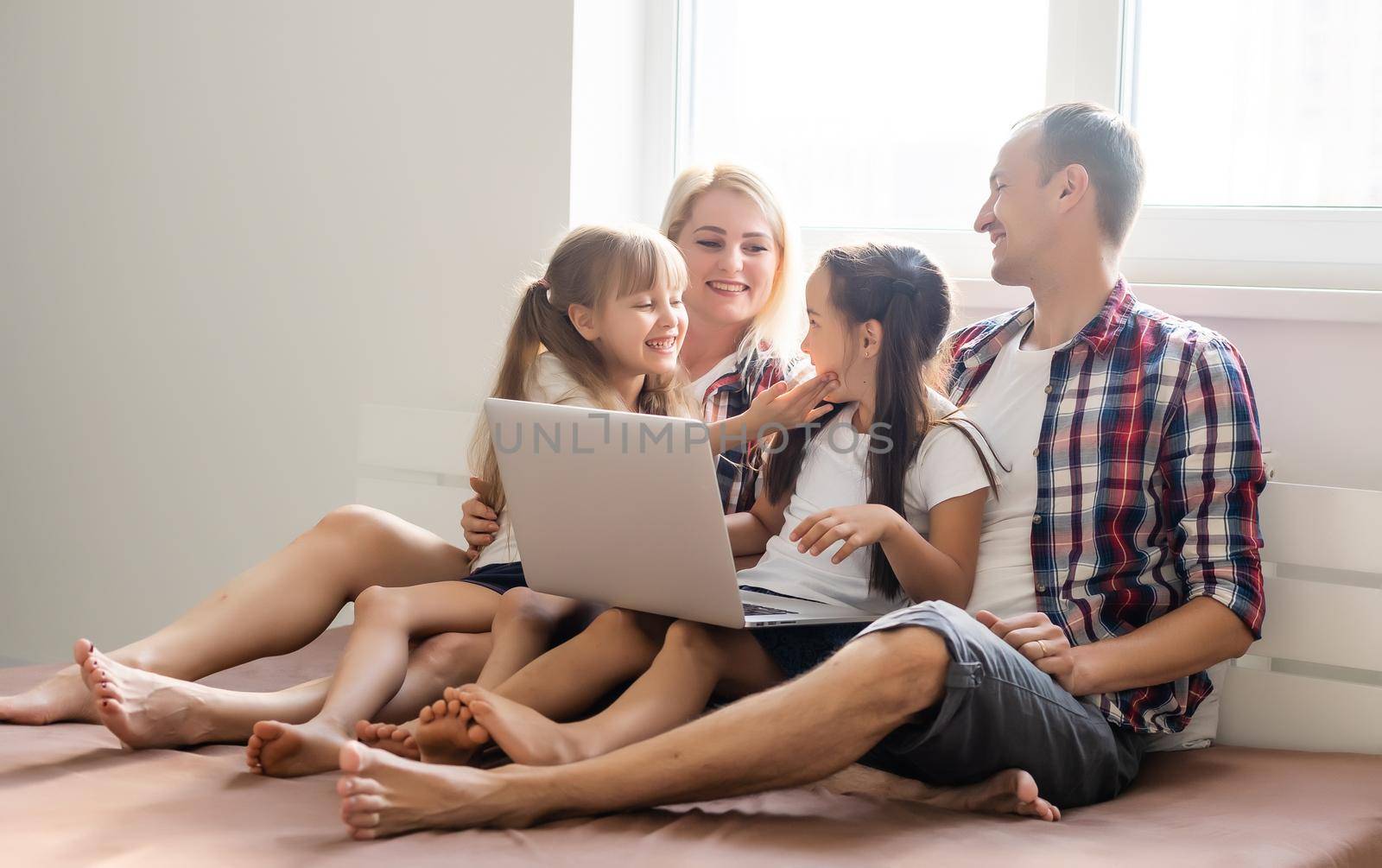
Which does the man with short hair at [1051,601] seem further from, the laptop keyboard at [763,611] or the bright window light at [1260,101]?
the bright window light at [1260,101]

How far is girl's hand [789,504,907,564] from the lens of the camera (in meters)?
1.48

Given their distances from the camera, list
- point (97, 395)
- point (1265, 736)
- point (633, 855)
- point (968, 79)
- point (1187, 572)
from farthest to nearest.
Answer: point (97, 395) → point (968, 79) → point (1265, 736) → point (1187, 572) → point (633, 855)

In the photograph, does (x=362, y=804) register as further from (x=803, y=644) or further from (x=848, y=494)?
(x=848, y=494)

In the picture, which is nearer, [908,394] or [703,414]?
[908,394]

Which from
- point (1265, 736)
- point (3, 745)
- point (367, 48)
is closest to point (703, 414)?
point (1265, 736)

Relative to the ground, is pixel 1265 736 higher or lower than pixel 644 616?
lower

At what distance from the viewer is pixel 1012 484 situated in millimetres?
1747

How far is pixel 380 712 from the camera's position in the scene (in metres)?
1.63

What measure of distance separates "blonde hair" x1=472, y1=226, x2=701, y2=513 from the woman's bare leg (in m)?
0.17

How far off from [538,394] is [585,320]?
143 millimetres

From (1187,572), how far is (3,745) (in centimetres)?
137

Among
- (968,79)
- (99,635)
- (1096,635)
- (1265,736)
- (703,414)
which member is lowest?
(99,635)

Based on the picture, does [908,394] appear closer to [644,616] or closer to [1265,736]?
[644,616]

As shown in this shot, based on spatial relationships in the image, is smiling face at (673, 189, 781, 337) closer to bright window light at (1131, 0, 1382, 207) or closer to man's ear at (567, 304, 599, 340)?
man's ear at (567, 304, 599, 340)
